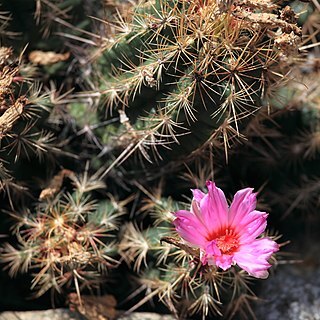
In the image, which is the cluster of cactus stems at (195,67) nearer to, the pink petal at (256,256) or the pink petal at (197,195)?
the pink petal at (197,195)

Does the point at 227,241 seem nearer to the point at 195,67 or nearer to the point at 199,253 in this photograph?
the point at 199,253

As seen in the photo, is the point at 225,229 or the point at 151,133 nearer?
the point at 225,229

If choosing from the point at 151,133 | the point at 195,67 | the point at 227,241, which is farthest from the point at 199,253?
the point at 195,67

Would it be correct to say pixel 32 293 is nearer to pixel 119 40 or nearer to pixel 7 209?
pixel 7 209

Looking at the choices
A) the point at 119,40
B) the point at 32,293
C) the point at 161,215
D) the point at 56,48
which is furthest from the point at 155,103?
the point at 32,293

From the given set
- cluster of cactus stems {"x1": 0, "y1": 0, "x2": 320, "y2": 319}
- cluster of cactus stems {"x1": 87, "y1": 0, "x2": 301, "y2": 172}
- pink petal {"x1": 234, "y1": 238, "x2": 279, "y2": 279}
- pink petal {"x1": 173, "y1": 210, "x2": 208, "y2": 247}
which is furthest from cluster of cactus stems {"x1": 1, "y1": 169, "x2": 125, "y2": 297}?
pink petal {"x1": 234, "y1": 238, "x2": 279, "y2": 279}

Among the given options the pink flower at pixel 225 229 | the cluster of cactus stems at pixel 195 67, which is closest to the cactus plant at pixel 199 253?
the pink flower at pixel 225 229
